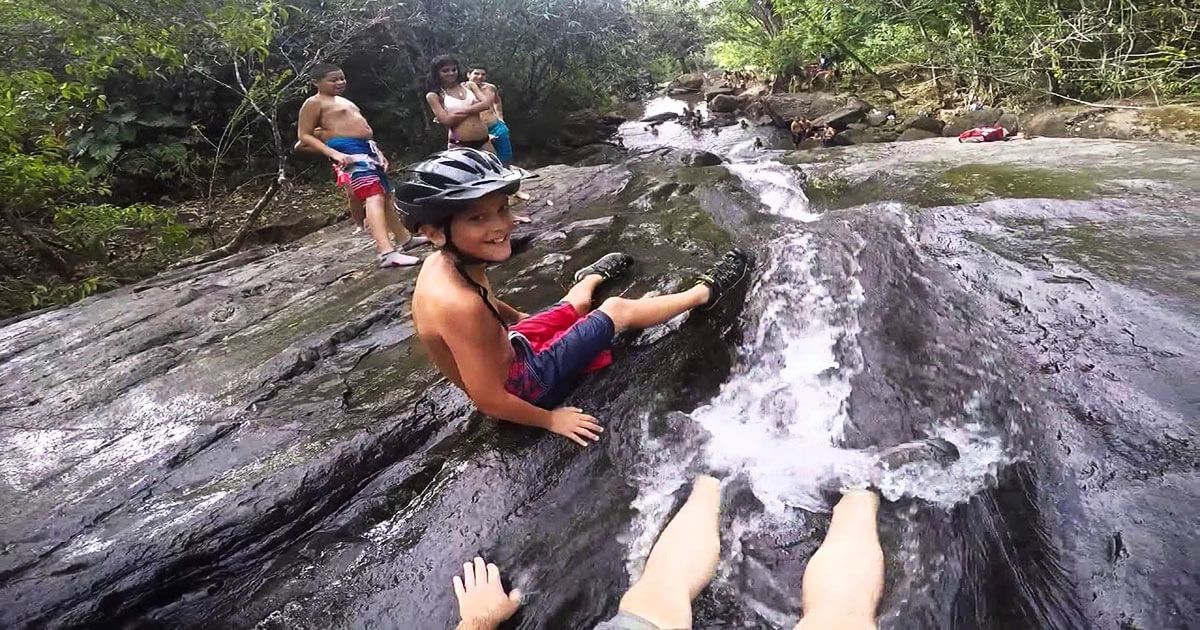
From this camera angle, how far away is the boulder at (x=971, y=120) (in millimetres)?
9180

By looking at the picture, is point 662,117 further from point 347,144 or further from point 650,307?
point 650,307

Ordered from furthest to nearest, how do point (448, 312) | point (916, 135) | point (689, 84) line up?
point (689, 84), point (916, 135), point (448, 312)

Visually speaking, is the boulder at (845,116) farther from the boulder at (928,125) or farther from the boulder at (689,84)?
the boulder at (689,84)

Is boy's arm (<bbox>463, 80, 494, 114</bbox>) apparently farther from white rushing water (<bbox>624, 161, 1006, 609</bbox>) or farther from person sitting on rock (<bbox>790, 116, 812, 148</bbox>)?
person sitting on rock (<bbox>790, 116, 812, 148</bbox>)

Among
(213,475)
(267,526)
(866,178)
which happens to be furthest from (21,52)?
(866,178)

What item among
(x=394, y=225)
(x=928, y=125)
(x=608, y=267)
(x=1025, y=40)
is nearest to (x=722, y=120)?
(x=928, y=125)

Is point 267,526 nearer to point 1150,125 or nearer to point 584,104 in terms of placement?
point 1150,125

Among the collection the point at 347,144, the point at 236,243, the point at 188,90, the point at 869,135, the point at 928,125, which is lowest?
the point at 869,135

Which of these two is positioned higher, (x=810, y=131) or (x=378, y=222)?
(x=378, y=222)

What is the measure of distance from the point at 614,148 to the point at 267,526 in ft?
44.6

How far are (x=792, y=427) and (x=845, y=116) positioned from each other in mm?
11068

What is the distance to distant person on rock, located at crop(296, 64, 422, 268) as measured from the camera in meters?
5.52

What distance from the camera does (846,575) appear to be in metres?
1.99

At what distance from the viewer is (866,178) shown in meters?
5.64
